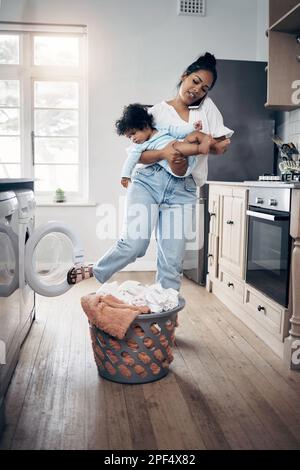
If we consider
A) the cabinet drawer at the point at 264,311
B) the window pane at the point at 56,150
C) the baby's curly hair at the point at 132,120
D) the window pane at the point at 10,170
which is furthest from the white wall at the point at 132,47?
the baby's curly hair at the point at 132,120

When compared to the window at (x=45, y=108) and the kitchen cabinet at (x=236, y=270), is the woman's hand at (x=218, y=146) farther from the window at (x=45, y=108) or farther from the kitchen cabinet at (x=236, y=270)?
the window at (x=45, y=108)

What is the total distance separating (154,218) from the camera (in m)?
1.90

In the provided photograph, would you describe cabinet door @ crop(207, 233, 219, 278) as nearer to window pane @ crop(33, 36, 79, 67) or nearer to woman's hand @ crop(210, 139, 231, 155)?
woman's hand @ crop(210, 139, 231, 155)

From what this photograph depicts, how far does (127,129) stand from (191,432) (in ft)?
3.23

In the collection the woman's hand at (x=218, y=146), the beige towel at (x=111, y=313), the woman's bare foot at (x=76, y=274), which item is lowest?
the beige towel at (x=111, y=313)

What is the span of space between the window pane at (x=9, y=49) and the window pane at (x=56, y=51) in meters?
0.15

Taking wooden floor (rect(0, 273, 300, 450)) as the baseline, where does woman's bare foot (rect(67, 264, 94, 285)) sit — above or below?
above

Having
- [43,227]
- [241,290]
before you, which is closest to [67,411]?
[43,227]

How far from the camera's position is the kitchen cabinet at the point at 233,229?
8.73 ft

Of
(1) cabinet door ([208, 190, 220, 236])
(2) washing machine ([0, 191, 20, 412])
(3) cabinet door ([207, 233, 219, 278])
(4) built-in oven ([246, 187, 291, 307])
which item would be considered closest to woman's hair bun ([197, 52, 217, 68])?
(4) built-in oven ([246, 187, 291, 307])

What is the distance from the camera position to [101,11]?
3.84m

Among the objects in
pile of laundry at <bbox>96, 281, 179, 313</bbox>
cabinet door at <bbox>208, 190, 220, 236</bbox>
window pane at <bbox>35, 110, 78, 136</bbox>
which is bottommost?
pile of laundry at <bbox>96, 281, 179, 313</bbox>

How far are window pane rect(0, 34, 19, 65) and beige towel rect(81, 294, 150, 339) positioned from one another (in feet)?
9.14

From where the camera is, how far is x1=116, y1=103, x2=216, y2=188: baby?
1664 millimetres
